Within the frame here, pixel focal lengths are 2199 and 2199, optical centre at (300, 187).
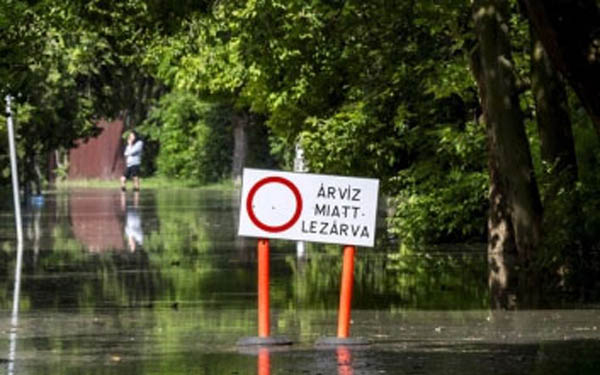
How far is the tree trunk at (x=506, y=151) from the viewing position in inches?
962

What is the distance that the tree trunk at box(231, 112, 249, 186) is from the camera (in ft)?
263

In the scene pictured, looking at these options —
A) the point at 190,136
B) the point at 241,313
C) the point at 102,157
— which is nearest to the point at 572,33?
the point at 241,313

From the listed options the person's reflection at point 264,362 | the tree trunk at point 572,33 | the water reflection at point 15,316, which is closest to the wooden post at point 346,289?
the person's reflection at point 264,362

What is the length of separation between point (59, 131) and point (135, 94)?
3134 centimetres

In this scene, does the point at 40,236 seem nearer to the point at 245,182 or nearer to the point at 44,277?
the point at 44,277

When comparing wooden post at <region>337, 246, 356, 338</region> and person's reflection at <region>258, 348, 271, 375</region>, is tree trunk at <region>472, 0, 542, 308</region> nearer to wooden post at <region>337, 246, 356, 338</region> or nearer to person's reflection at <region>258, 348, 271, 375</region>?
wooden post at <region>337, 246, 356, 338</region>

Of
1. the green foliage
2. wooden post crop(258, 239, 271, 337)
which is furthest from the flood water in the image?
the green foliage

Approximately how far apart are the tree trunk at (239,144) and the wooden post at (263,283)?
63503 millimetres

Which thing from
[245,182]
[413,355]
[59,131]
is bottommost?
[413,355]

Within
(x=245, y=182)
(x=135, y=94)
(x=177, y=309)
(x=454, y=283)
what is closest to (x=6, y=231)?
(x=454, y=283)

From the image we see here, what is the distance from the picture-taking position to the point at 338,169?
36.9m

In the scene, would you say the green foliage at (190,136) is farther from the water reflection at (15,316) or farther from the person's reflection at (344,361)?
the person's reflection at (344,361)

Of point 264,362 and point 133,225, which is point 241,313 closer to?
point 264,362

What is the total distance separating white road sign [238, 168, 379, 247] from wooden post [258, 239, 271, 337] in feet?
0.35
